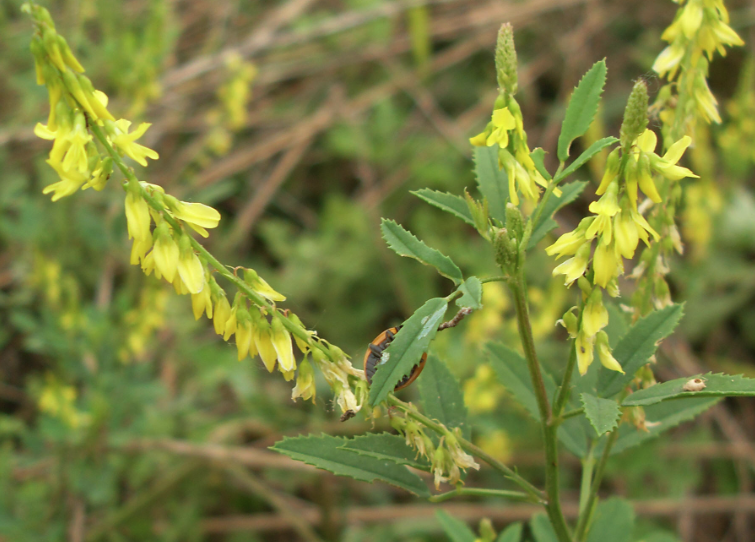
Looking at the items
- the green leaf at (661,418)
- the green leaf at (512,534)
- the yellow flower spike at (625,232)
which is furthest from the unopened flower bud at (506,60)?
the green leaf at (512,534)

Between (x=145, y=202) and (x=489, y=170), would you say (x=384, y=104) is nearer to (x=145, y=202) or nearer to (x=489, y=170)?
(x=489, y=170)

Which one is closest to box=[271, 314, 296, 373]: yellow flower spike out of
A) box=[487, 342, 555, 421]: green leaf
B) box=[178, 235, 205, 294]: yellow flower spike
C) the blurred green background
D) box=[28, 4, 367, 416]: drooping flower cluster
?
box=[28, 4, 367, 416]: drooping flower cluster

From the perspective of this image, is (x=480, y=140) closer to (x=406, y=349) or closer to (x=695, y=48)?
(x=406, y=349)

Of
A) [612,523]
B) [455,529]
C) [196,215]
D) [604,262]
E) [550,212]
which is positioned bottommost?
[612,523]

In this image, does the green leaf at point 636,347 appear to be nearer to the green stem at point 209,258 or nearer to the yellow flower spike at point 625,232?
the yellow flower spike at point 625,232

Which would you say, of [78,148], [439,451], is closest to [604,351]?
[439,451]

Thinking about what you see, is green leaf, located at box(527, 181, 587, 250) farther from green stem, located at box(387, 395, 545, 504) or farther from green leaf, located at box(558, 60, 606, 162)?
green stem, located at box(387, 395, 545, 504)
